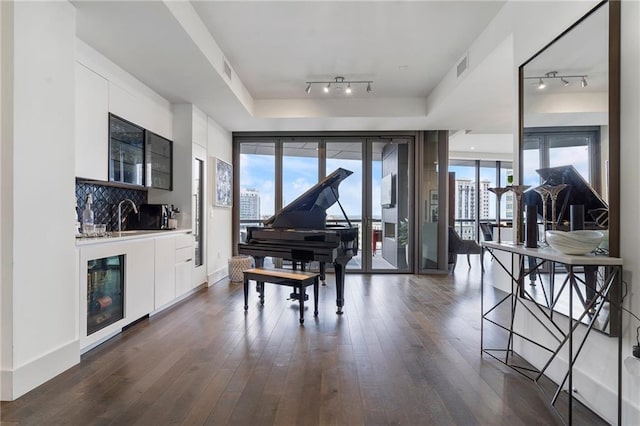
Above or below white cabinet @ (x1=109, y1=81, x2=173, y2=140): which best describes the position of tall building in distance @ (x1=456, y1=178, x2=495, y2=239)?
below

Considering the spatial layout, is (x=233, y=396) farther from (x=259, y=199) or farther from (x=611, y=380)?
(x=259, y=199)

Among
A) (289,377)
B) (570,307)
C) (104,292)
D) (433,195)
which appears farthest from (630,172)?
(433,195)

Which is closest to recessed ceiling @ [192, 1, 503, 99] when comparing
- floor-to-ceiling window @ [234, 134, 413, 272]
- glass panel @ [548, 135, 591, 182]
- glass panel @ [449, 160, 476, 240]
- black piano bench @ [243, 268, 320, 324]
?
glass panel @ [548, 135, 591, 182]

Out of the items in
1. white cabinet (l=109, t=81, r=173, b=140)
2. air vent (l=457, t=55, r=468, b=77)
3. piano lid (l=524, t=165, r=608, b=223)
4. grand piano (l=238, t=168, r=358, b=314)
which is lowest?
grand piano (l=238, t=168, r=358, b=314)

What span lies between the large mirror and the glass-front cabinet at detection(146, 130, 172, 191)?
152 inches

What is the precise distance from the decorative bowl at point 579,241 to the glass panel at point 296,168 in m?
4.81

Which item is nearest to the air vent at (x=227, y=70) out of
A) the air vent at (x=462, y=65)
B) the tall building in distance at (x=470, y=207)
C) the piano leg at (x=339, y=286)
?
the piano leg at (x=339, y=286)

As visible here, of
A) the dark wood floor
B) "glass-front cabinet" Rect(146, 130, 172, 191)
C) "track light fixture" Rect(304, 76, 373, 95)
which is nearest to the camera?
the dark wood floor

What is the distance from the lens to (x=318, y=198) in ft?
13.4

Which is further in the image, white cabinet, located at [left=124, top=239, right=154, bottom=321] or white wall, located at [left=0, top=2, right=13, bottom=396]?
white cabinet, located at [left=124, top=239, right=154, bottom=321]

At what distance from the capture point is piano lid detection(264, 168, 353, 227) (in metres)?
3.97

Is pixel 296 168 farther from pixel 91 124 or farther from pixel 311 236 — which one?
pixel 91 124

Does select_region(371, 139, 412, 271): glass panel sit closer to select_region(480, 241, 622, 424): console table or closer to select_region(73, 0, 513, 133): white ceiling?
select_region(73, 0, 513, 133): white ceiling

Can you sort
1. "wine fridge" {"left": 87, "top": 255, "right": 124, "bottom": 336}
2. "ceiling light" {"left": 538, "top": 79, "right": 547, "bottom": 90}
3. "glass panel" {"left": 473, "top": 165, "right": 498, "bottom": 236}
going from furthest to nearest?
"glass panel" {"left": 473, "top": 165, "right": 498, "bottom": 236}
"wine fridge" {"left": 87, "top": 255, "right": 124, "bottom": 336}
"ceiling light" {"left": 538, "top": 79, "right": 547, "bottom": 90}
